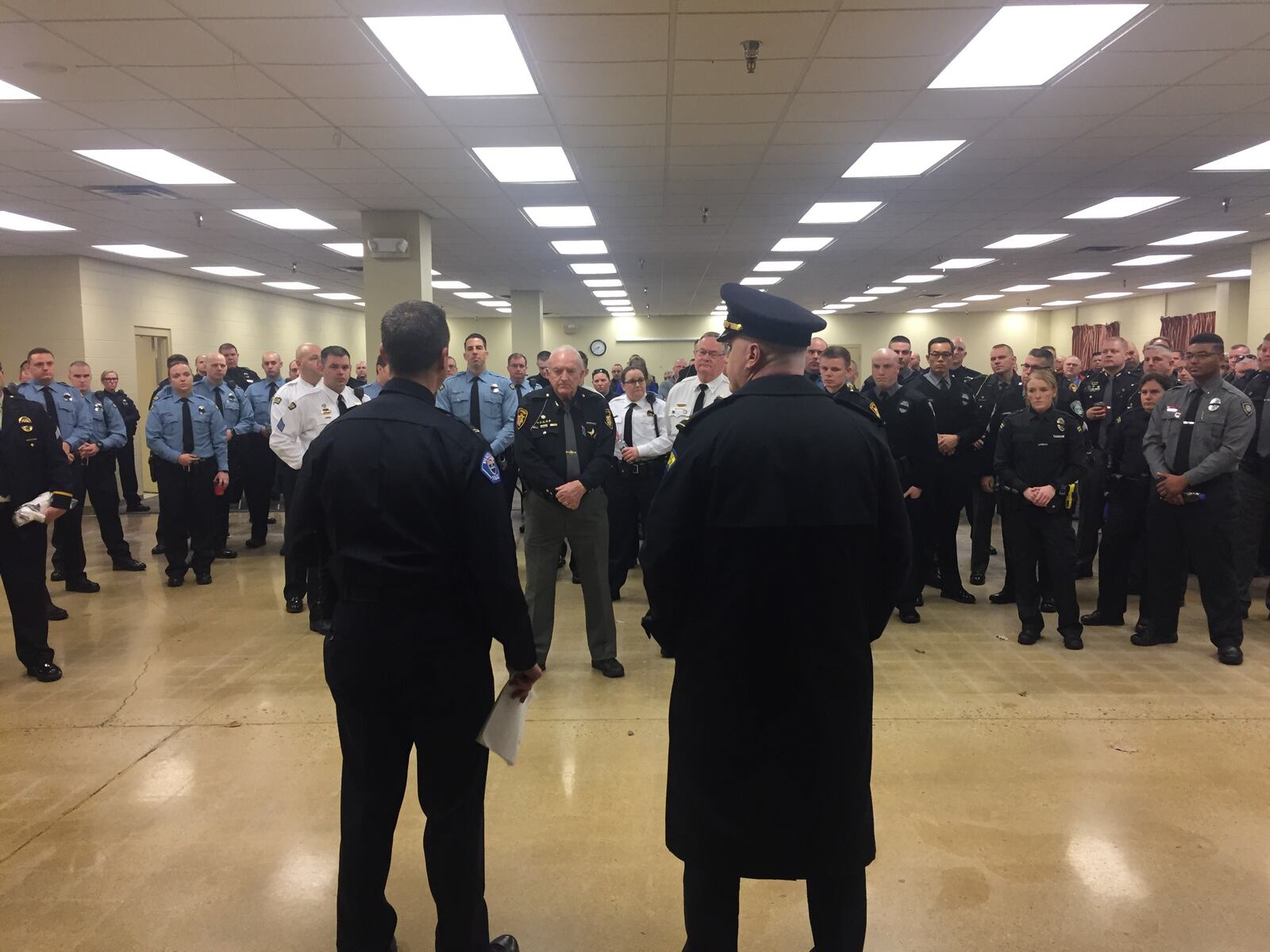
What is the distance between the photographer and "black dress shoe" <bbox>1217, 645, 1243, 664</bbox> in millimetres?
4043

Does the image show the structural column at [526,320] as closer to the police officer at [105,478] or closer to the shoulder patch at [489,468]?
the police officer at [105,478]

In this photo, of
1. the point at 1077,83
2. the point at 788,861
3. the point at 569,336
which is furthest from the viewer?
the point at 569,336

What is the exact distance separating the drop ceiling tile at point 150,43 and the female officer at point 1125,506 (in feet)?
19.0

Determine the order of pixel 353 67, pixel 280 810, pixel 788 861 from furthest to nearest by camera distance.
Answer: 1. pixel 353 67
2. pixel 280 810
3. pixel 788 861

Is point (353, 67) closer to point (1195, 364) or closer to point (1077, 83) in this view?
point (1077, 83)

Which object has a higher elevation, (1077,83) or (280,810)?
(1077,83)

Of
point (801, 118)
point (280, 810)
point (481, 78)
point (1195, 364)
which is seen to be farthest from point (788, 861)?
point (801, 118)

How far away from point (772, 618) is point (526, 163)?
565cm

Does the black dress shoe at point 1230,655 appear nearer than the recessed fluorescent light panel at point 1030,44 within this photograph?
No

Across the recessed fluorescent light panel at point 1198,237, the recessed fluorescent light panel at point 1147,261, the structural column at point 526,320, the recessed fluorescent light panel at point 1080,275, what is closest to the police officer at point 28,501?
the structural column at point 526,320

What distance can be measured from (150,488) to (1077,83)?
12.5 meters

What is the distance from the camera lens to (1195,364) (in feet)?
13.5

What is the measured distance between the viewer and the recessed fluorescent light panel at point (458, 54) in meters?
3.77

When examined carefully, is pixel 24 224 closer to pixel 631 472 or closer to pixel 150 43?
pixel 150 43
